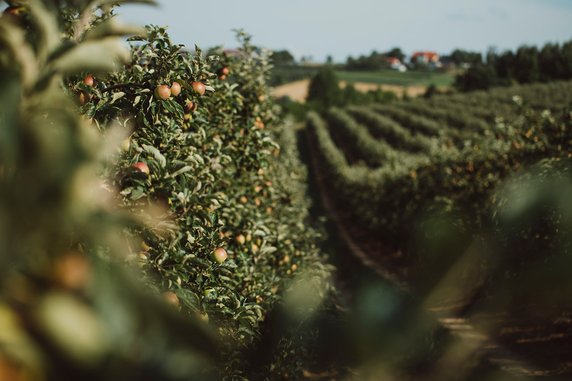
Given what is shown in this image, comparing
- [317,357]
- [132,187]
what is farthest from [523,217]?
[132,187]

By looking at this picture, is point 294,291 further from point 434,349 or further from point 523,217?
point 523,217

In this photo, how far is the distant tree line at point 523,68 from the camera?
187ft

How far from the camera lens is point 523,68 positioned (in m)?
59.2

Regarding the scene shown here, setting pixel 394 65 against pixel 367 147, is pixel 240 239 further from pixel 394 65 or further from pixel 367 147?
pixel 394 65

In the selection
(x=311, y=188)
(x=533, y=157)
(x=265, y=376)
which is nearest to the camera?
(x=265, y=376)

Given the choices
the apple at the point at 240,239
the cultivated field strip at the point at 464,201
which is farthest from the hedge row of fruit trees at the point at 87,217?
the cultivated field strip at the point at 464,201

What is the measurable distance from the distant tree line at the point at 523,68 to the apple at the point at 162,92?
61.9 meters

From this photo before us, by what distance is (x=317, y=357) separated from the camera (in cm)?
616

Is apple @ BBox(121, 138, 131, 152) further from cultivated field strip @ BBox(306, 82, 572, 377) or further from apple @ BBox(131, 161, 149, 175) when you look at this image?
cultivated field strip @ BBox(306, 82, 572, 377)

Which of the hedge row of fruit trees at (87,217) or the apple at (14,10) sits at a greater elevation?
the apple at (14,10)

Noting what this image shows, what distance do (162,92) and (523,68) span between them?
67.9 m

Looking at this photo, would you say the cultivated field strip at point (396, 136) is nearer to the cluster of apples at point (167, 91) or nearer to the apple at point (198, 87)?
the apple at point (198, 87)

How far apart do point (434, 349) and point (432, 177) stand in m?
5.49

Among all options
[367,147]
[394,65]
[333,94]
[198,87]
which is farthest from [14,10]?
[394,65]
